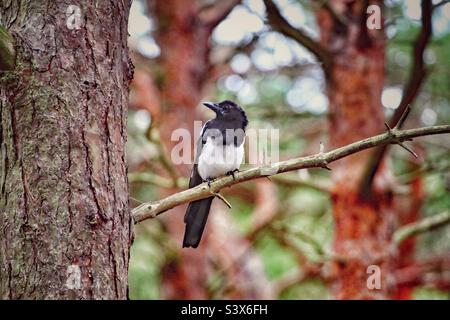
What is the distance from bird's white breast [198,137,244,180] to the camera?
12.7 feet

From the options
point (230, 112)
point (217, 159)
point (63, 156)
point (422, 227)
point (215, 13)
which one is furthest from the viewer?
point (215, 13)

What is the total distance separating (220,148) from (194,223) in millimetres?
621

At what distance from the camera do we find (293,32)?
391cm

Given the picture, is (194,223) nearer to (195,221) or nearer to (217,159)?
(195,221)

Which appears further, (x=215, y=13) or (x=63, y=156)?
(x=215, y=13)

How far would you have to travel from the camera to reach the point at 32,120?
1959mm

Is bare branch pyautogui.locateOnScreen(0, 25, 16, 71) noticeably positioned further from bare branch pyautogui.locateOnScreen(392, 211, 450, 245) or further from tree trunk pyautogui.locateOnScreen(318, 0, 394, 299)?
Answer: bare branch pyautogui.locateOnScreen(392, 211, 450, 245)

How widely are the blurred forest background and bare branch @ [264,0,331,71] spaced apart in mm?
12

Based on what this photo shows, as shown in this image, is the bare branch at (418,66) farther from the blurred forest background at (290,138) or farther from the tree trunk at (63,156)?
the tree trunk at (63,156)

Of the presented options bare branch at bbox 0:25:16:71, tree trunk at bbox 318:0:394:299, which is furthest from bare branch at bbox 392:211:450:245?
bare branch at bbox 0:25:16:71

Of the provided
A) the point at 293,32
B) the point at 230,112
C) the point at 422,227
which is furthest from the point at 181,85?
the point at 422,227

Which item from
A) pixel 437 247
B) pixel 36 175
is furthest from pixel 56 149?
pixel 437 247

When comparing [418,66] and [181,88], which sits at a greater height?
[181,88]
